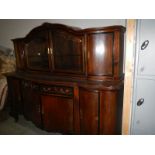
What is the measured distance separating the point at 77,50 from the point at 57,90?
558mm

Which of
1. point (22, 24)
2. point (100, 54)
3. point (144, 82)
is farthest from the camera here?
point (22, 24)

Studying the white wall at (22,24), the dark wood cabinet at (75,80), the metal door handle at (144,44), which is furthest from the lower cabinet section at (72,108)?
the white wall at (22,24)

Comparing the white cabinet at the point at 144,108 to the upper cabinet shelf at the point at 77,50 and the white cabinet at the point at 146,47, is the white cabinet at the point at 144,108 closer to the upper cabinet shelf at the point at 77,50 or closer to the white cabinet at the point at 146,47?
the white cabinet at the point at 146,47

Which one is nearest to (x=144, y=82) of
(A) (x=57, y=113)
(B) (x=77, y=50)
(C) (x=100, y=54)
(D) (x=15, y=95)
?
(C) (x=100, y=54)

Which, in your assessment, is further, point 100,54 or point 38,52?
point 38,52

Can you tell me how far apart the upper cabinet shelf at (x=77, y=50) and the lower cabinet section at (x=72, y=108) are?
0.24m

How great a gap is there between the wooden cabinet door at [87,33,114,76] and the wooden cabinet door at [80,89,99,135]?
0.86ft

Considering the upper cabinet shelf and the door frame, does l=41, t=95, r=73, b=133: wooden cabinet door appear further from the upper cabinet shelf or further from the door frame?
the door frame

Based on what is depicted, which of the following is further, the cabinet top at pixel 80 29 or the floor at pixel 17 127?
the floor at pixel 17 127

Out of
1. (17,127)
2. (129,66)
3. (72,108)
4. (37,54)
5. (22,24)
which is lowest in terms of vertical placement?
(17,127)

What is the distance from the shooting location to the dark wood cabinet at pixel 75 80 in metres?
1.52

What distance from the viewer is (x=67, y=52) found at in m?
1.82

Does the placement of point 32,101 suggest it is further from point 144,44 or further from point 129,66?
point 144,44
